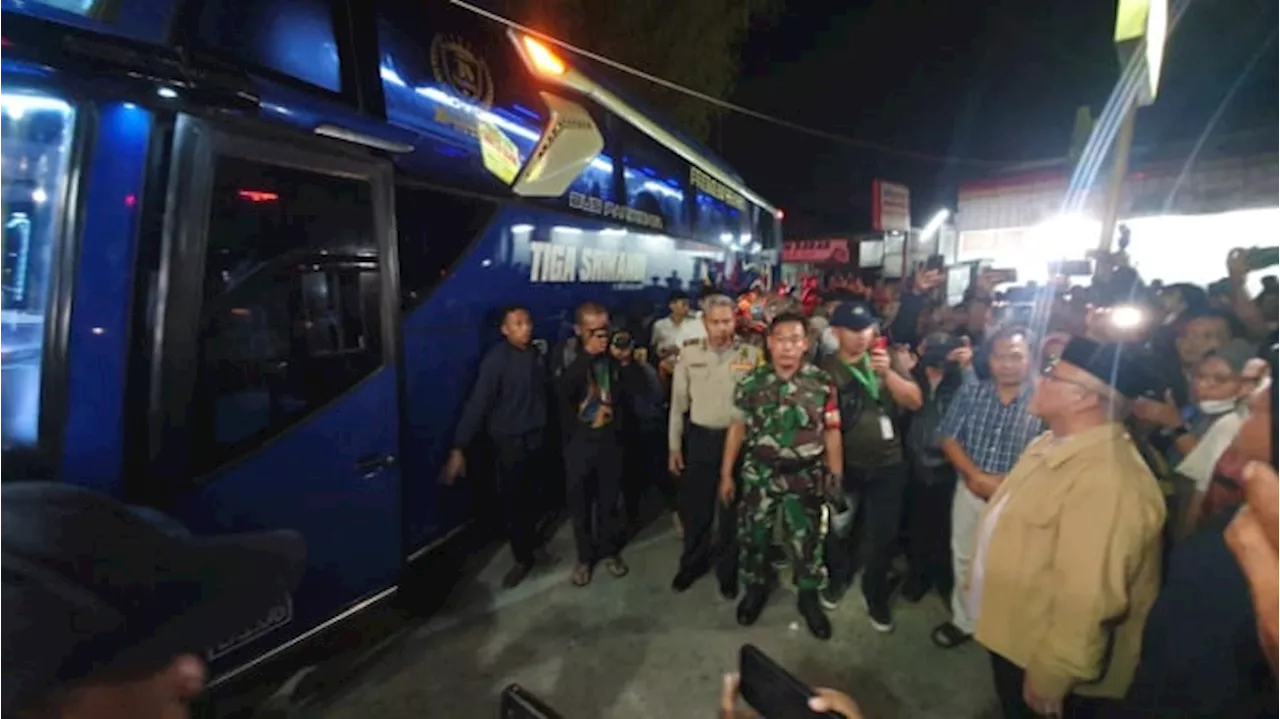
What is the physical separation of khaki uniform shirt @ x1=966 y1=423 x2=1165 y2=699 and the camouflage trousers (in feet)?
5.00

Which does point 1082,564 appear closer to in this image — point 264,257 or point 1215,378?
point 1215,378

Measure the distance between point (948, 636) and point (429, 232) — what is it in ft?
12.5

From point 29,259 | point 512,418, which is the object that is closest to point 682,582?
point 512,418

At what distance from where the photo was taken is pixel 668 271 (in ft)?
24.8

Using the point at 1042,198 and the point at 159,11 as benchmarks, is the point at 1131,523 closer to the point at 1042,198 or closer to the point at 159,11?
the point at 159,11

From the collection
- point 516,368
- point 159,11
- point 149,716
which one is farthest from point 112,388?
point 516,368

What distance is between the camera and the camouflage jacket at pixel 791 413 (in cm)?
362

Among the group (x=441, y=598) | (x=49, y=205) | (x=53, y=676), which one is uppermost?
(x=49, y=205)

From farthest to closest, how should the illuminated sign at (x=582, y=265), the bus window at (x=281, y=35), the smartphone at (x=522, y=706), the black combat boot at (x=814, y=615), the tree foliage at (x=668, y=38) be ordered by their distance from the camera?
the tree foliage at (x=668, y=38)
the illuminated sign at (x=582, y=265)
the black combat boot at (x=814, y=615)
the bus window at (x=281, y=35)
the smartphone at (x=522, y=706)

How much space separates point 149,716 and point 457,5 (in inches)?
175

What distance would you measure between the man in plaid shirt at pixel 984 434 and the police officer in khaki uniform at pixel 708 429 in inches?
49.1

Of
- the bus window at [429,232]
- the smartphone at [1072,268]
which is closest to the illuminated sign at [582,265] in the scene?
the bus window at [429,232]

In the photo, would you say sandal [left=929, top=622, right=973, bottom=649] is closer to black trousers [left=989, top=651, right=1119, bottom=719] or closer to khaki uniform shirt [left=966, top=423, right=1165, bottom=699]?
black trousers [left=989, top=651, right=1119, bottom=719]

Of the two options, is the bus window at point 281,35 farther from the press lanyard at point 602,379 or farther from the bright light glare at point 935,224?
A: the bright light glare at point 935,224
